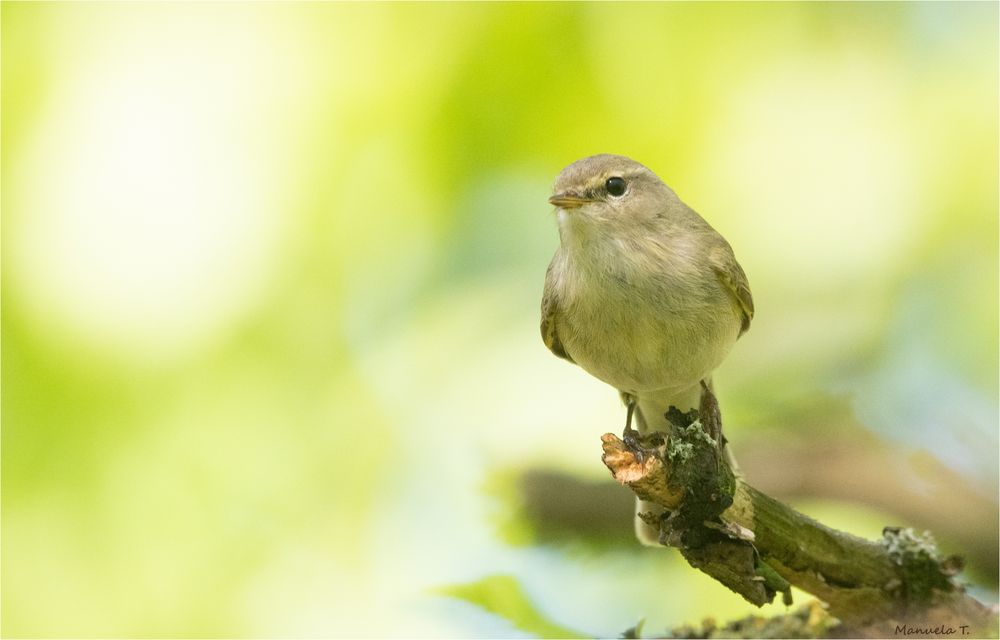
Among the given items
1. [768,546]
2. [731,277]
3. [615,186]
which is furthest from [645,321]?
[768,546]

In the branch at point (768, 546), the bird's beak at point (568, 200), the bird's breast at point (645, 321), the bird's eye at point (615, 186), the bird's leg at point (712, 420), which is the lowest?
the branch at point (768, 546)

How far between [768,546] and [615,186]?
125 centimetres

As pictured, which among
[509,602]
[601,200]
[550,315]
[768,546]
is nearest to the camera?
[768,546]

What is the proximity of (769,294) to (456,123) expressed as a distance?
6.20 ft

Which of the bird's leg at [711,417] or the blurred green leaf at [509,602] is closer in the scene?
the bird's leg at [711,417]

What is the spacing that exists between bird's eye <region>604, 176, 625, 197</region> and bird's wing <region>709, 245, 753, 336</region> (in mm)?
373

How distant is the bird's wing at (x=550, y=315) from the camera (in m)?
3.12

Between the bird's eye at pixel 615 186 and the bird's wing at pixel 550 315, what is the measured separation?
363 mm

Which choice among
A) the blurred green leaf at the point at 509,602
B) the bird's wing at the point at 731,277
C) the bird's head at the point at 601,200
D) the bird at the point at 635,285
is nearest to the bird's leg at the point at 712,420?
the bird at the point at 635,285

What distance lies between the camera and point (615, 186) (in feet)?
9.96

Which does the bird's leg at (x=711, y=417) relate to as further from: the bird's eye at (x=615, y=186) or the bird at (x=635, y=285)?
the bird's eye at (x=615, y=186)

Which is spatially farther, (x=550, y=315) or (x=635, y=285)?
(x=550, y=315)

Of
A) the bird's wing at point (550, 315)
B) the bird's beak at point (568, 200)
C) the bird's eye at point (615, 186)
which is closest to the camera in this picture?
the bird's beak at point (568, 200)

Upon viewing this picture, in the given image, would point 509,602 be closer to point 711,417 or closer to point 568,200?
point 711,417
